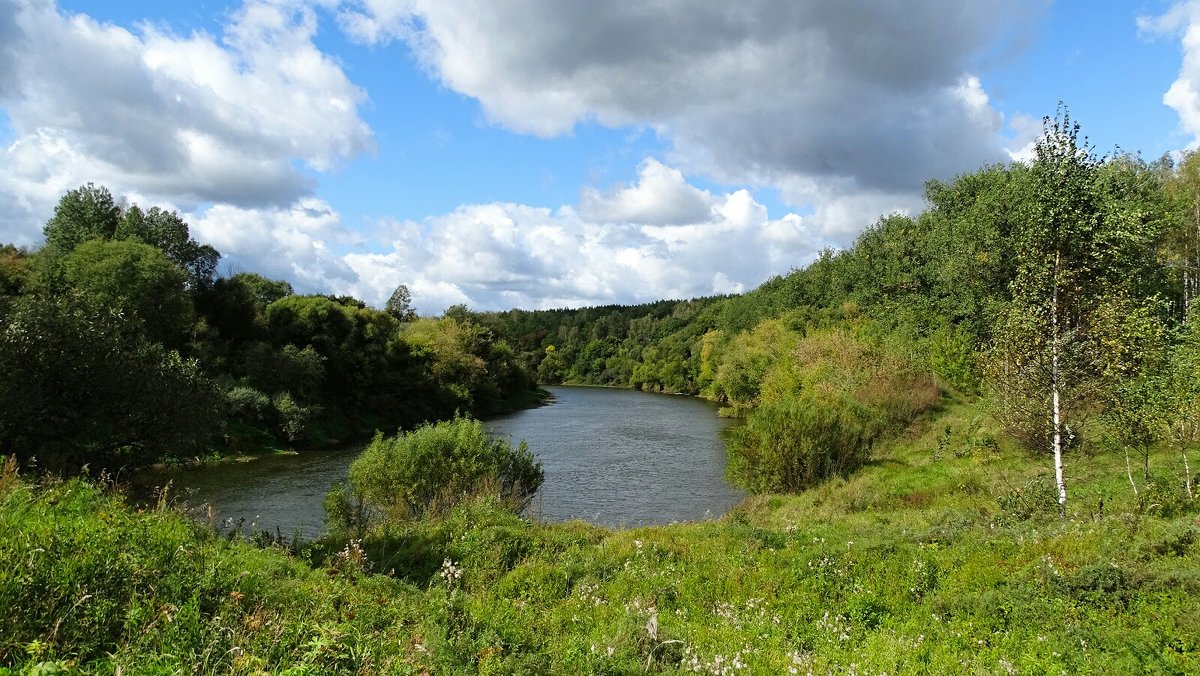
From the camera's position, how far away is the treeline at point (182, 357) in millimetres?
17609

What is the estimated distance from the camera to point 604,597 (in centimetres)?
1097

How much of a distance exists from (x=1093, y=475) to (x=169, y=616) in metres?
23.7

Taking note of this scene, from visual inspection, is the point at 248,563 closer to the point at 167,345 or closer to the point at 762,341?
the point at 167,345

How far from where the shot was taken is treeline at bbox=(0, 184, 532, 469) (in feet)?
57.8

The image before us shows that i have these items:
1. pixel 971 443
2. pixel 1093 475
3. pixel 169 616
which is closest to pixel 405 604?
pixel 169 616

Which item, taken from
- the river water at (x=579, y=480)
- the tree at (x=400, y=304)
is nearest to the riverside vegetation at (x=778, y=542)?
the river water at (x=579, y=480)

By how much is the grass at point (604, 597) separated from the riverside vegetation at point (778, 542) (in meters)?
0.05

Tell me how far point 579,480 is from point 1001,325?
827 inches

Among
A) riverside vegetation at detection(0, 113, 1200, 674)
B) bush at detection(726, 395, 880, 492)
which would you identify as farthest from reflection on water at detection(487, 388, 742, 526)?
riverside vegetation at detection(0, 113, 1200, 674)

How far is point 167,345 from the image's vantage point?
42.7 meters

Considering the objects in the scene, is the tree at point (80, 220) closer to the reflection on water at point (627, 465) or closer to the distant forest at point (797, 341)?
the distant forest at point (797, 341)

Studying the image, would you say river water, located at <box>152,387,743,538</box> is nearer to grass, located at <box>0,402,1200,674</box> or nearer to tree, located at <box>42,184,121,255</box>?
grass, located at <box>0,402,1200,674</box>

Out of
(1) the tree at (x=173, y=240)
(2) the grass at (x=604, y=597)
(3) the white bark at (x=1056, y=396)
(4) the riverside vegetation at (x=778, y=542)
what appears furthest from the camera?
(1) the tree at (x=173, y=240)

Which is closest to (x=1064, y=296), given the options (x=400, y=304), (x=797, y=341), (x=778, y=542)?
(x=778, y=542)
